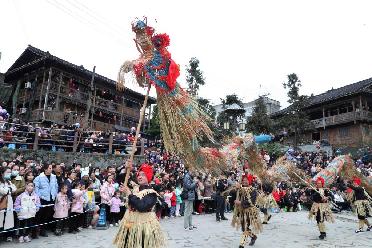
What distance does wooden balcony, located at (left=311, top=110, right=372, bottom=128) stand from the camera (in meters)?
30.5

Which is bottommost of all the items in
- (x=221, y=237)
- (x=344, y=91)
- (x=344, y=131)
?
(x=221, y=237)

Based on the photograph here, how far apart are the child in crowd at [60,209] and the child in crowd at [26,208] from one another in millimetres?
544

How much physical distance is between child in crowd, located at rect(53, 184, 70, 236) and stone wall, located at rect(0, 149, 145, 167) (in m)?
6.60

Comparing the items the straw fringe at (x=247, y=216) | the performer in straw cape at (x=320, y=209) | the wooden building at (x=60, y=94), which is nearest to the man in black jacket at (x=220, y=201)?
the performer in straw cape at (x=320, y=209)

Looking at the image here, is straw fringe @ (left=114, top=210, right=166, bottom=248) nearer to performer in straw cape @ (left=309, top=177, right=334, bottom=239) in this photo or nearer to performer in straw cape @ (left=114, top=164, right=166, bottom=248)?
performer in straw cape @ (left=114, top=164, right=166, bottom=248)

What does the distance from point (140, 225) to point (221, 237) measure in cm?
487

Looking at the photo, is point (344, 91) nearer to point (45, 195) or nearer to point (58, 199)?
point (58, 199)

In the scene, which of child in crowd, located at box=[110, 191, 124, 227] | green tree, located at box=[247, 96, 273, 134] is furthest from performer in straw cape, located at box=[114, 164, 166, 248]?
green tree, located at box=[247, 96, 273, 134]

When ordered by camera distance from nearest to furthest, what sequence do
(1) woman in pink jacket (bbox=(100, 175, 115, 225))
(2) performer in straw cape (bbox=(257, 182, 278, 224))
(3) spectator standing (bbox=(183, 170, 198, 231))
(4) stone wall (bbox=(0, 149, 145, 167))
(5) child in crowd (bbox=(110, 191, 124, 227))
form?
(1) woman in pink jacket (bbox=(100, 175, 115, 225))
(5) child in crowd (bbox=(110, 191, 124, 227))
(3) spectator standing (bbox=(183, 170, 198, 231))
(2) performer in straw cape (bbox=(257, 182, 278, 224))
(4) stone wall (bbox=(0, 149, 145, 167))

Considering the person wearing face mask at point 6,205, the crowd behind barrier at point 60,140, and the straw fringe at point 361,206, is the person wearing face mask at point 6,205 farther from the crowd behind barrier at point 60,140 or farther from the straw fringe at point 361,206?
the straw fringe at point 361,206

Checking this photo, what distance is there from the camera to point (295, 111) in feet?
108

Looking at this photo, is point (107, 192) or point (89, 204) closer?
point (89, 204)

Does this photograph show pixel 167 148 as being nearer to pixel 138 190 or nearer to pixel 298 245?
pixel 138 190

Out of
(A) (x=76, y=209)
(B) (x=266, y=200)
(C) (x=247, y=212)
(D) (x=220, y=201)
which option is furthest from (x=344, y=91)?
(A) (x=76, y=209)
